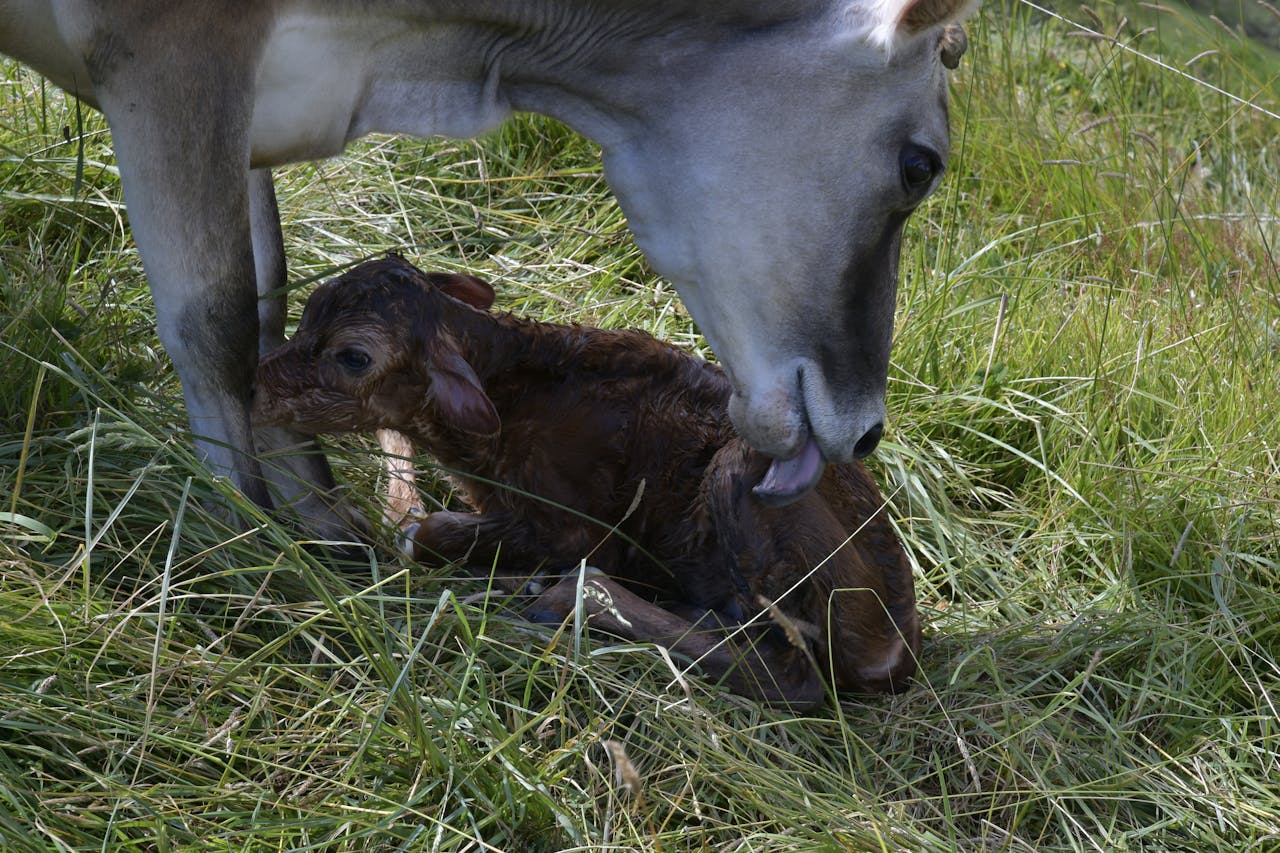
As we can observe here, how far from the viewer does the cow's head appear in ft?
11.0

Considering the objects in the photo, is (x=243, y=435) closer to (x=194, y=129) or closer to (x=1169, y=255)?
(x=194, y=129)

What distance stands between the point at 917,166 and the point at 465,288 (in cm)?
117

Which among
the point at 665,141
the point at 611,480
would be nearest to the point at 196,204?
the point at 665,141

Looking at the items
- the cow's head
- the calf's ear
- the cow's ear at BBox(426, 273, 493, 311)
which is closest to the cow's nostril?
the cow's head

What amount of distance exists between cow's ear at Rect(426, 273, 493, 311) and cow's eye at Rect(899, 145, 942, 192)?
3.63 ft

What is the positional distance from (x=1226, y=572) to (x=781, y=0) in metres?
1.81

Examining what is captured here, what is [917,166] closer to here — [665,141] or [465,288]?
[665,141]

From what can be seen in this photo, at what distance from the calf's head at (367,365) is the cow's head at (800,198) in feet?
1.94

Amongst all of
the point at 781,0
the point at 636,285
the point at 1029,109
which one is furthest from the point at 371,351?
the point at 1029,109

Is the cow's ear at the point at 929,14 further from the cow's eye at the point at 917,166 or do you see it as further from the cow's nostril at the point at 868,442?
the cow's nostril at the point at 868,442

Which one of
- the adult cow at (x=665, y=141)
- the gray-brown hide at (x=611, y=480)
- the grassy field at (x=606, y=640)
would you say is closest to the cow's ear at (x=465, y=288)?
the gray-brown hide at (x=611, y=480)

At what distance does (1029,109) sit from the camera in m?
6.23

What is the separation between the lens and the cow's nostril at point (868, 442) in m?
3.48

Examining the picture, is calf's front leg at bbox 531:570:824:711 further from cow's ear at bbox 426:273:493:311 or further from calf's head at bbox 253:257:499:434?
cow's ear at bbox 426:273:493:311
